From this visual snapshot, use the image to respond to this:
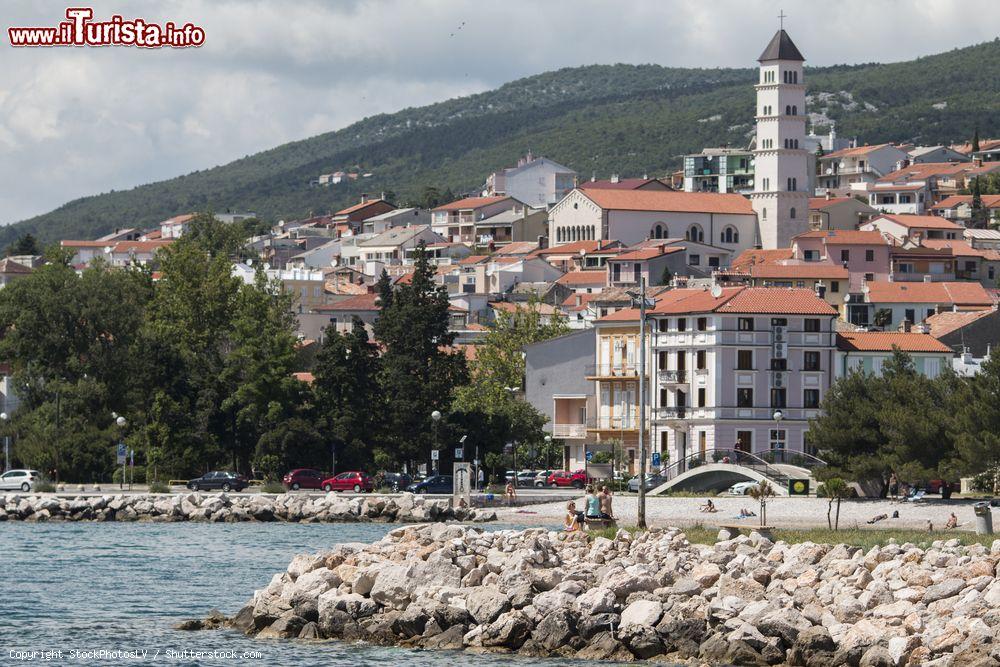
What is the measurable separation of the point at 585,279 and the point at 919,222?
2740cm

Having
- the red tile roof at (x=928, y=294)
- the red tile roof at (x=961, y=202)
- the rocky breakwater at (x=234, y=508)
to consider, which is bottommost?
the rocky breakwater at (x=234, y=508)

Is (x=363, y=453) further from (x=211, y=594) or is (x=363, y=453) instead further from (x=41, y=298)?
(x=211, y=594)

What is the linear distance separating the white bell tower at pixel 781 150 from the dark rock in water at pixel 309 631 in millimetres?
104585

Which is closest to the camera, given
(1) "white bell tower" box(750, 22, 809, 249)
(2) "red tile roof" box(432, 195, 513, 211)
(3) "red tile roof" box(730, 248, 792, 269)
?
(3) "red tile roof" box(730, 248, 792, 269)

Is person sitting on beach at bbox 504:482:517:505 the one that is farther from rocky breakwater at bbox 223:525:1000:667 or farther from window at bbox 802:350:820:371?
Answer: rocky breakwater at bbox 223:525:1000:667

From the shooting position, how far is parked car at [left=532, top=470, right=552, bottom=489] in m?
71.1

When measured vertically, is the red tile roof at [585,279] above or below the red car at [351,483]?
above

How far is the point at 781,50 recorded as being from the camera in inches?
5172

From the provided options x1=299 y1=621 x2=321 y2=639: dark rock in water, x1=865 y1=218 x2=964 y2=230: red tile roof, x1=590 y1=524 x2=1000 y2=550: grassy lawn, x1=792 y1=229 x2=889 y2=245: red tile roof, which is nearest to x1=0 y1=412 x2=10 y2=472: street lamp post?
x1=590 y1=524 x2=1000 y2=550: grassy lawn

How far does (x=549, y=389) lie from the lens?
77.9 metres

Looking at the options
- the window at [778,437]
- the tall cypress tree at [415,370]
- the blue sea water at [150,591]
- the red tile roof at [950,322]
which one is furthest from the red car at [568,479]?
the red tile roof at [950,322]

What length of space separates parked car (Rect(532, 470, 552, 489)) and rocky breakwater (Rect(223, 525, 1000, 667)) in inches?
1415

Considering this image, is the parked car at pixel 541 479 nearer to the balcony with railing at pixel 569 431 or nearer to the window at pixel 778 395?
the balcony with railing at pixel 569 431

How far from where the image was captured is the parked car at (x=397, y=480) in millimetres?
66688
